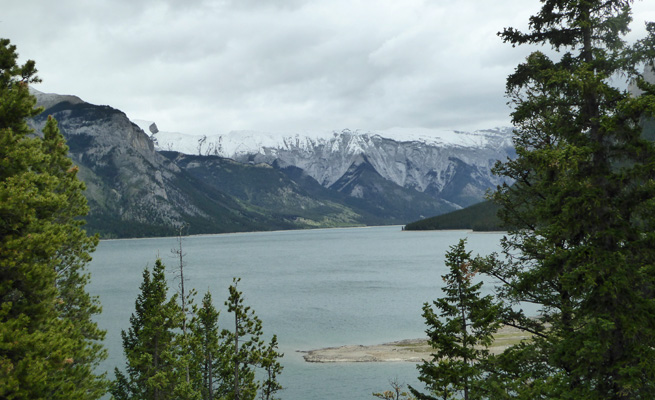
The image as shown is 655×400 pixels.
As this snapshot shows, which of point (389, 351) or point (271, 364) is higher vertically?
point (271, 364)

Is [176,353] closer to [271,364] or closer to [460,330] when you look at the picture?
[271,364]

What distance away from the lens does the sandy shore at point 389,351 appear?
188ft

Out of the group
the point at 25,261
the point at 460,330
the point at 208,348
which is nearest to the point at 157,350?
the point at 208,348

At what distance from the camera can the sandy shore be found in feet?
188

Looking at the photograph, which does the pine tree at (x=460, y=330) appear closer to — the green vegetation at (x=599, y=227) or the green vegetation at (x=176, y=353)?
the green vegetation at (x=599, y=227)

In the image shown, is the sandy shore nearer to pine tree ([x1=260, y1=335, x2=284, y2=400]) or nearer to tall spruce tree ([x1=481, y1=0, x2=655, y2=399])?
pine tree ([x1=260, y1=335, x2=284, y2=400])

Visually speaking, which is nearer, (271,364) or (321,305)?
(271,364)

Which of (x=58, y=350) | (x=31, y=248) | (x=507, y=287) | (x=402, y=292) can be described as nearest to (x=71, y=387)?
(x=58, y=350)

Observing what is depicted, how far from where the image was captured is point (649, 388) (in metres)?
12.4

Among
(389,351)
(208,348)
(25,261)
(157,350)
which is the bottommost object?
(389,351)

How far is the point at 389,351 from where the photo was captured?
200 ft

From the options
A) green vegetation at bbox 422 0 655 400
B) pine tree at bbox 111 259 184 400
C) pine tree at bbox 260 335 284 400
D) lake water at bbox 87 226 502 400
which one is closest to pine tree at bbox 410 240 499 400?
green vegetation at bbox 422 0 655 400

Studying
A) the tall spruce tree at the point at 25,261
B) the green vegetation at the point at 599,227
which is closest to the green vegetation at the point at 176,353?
the tall spruce tree at the point at 25,261

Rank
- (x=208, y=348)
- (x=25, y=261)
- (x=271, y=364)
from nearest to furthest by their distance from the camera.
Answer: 1. (x=25, y=261)
2. (x=208, y=348)
3. (x=271, y=364)
